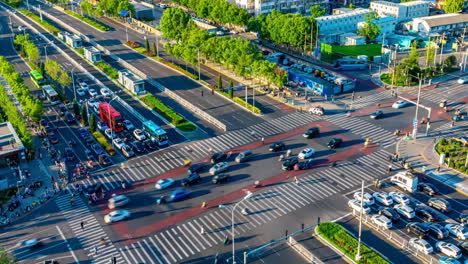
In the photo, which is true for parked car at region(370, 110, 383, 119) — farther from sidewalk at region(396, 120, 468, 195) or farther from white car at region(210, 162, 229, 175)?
white car at region(210, 162, 229, 175)

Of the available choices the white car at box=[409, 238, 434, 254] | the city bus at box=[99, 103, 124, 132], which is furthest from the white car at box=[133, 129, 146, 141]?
the white car at box=[409, 238, 434, 254]

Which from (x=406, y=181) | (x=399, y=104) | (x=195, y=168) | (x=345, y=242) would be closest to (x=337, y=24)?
(x=399, y=104)

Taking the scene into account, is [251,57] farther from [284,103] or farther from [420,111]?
[420,111]

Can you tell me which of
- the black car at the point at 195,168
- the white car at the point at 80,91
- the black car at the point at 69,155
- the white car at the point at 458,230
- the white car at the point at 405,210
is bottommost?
the white car at the point at 458,230

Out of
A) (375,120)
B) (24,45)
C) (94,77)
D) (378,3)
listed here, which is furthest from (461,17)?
(24,45)

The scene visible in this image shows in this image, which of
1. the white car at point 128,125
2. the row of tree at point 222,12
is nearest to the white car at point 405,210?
the white car at point 128,125

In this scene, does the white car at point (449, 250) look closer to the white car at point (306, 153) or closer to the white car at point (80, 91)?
the white car at point (306, 153)
